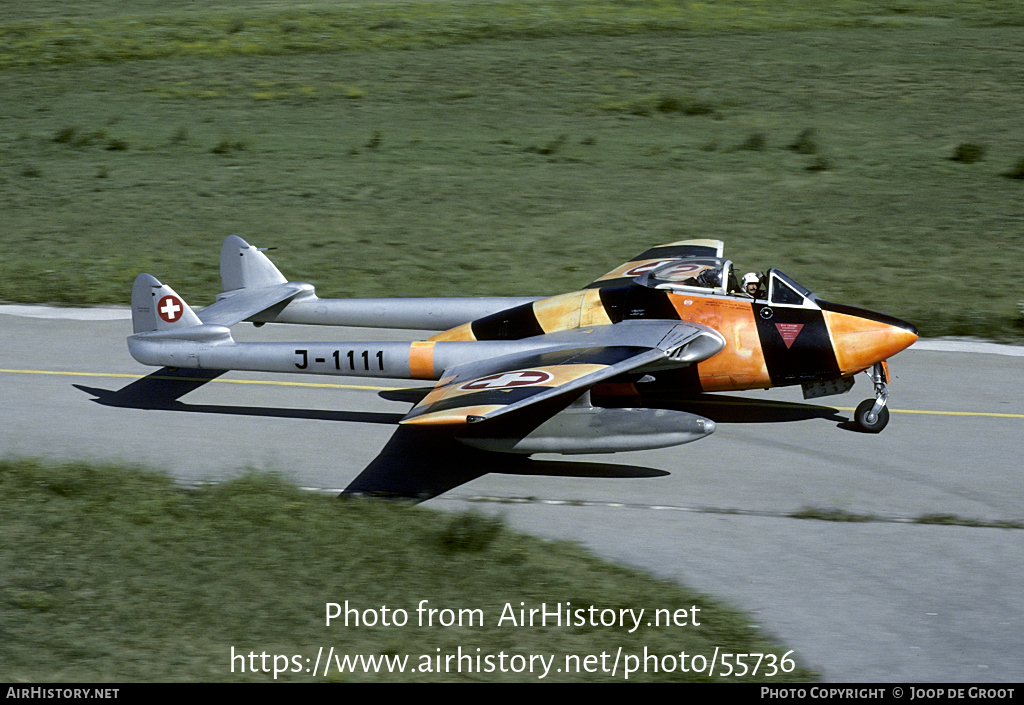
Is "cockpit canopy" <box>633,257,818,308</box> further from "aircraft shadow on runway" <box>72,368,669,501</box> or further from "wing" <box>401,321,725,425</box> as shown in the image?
"aircraft shadow on runway" <box>72,368,669,501</box>

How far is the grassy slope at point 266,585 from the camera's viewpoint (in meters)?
8.98

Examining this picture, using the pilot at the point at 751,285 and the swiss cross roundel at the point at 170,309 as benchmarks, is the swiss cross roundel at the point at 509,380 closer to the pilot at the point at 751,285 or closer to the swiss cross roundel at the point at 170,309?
the pilot at the point at 751,285

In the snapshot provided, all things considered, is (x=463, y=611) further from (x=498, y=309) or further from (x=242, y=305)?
(x=242, y=305)

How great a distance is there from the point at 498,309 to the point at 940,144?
65.8 feet

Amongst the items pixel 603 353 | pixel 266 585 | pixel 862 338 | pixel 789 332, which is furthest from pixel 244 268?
pixel 862 338

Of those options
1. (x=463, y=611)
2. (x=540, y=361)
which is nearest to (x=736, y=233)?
(x=540, y=361)

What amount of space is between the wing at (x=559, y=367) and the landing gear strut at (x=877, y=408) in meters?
2.25

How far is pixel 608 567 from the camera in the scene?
10.7 metres

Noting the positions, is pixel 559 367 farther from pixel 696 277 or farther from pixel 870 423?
pixel 870 423

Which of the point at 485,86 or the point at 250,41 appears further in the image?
the point at 250,41

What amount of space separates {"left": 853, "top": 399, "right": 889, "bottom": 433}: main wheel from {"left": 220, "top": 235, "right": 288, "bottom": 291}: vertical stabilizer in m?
9.28

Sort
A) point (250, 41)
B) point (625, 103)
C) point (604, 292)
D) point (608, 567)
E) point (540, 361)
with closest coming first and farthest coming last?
point (608, 567) → point (540, 361) → point (604, 292) → point (625, 103) → point (250, 41)

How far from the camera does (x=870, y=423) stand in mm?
13977

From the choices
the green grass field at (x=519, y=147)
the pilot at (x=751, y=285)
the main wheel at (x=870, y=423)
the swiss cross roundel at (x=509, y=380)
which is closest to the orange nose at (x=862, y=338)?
the main wheel at (x=870, y=423)
